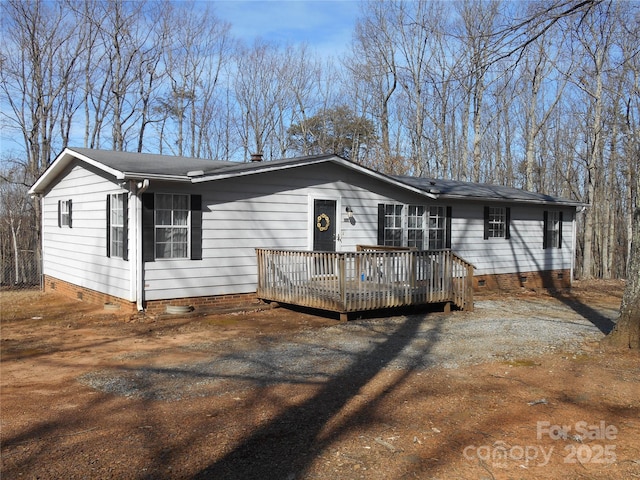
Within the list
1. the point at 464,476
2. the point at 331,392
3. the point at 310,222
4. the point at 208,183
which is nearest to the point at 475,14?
the point at 310,222

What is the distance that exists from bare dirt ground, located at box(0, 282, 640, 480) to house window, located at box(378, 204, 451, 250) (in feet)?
15.5

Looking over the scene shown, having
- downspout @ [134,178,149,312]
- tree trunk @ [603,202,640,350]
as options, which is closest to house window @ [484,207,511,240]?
tree trunk @ [603,202,640,350]

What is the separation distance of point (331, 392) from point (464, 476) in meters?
2.08

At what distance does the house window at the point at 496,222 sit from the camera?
53.1ft

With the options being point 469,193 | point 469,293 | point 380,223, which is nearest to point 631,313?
point 469,293

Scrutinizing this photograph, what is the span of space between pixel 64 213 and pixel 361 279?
8.56 metres

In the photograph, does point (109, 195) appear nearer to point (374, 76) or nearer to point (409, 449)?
point (409, 449)

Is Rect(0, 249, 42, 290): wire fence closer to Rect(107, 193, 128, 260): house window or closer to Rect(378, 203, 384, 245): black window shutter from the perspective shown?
Rect(107, 193, 128, 260): house window

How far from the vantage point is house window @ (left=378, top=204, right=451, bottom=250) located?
1365 centimetres

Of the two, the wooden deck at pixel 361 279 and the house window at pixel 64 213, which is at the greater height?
the house window at pixel 64 213

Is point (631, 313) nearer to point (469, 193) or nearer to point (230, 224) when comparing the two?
point (230, 224)

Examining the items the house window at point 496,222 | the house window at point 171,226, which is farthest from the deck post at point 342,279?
the house window at point 496,222

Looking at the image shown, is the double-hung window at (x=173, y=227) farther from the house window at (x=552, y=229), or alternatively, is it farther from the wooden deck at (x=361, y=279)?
the house window at (x=552, y=229)

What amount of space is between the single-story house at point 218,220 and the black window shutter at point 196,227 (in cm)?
2
